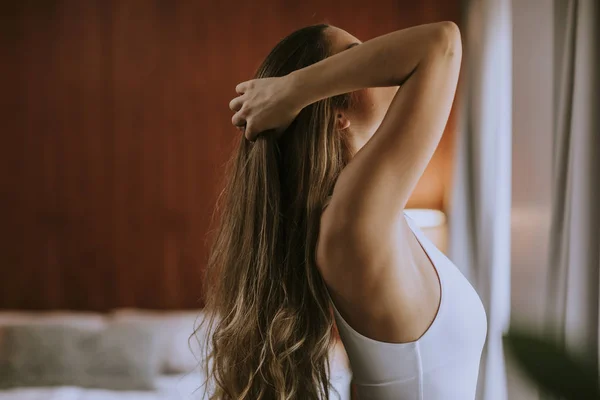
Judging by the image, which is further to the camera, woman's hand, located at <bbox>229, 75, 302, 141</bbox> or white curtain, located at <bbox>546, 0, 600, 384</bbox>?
white curtain, located at <bbox>546, 0, 600, 384</bbox>

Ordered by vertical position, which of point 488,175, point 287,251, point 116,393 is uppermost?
point 287,251

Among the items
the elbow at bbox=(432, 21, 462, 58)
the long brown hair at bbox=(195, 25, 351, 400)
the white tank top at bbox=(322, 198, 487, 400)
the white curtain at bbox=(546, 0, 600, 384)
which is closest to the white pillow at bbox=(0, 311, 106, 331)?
the white curtain at bbox=(546, 0, 600, 384)

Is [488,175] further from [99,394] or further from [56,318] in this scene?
[56,318]

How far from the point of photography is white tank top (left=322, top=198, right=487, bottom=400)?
2.46 feet

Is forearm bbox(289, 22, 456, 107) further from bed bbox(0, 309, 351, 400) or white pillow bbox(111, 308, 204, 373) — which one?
white pillow bbox(111, 308, 204, 373)

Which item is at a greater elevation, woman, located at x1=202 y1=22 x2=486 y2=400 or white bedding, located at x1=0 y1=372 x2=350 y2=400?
woman, located at x1=202 y1=22 x2=486 y2=400

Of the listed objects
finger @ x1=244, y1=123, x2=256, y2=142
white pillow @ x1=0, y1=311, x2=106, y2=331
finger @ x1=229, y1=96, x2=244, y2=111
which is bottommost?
white pillow @ x1=0, y1=311, x2=106, y2=331

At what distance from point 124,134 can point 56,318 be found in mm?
1149

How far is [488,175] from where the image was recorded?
2.78 m

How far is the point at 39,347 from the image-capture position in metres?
2.91

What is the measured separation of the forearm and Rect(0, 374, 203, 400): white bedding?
213 cm

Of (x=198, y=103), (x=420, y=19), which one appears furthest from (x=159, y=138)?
(x=420, y=19)

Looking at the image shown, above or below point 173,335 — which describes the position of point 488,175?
above

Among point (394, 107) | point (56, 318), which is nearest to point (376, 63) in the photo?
point (394, 107)
